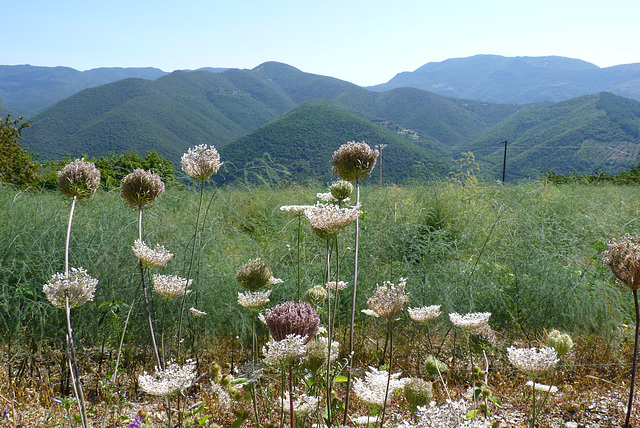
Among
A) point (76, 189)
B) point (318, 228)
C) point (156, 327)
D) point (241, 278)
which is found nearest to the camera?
point (318, 228)

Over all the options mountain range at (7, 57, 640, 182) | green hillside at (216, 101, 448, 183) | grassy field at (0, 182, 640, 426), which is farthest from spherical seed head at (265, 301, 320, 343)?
green hillside at (216, 101, 448, 183)

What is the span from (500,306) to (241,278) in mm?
2375

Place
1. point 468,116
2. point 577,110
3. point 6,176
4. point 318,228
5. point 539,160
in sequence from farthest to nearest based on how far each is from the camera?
point 468,116 → point 577,110 → point 539,160 → point 6,176 → point 318,228

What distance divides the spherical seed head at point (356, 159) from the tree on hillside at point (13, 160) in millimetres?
9736

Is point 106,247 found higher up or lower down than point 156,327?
higher up

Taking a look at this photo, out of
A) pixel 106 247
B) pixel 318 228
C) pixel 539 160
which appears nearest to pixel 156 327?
pixel 106 247

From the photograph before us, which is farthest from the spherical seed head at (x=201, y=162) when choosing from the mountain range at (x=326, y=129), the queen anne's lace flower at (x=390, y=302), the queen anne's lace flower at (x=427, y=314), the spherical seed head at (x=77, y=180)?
the mountain range at (x=326, y=129)

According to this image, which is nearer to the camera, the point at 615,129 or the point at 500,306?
the point at 500,306

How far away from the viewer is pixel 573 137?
45.0 meters

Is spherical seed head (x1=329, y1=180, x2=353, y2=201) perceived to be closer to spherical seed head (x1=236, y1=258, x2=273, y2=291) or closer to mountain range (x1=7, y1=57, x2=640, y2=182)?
spherical seed head (x1=236, y1=258, x2=273, y2=291)

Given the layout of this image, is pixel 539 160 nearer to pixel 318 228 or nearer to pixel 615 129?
pixel 615 129

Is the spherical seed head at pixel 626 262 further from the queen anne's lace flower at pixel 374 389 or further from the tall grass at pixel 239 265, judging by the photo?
the tall grass at pixel 239 265

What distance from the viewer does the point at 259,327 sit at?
3330mm

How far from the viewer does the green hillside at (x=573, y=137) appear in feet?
120
